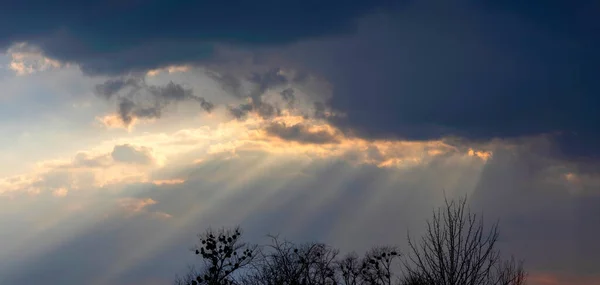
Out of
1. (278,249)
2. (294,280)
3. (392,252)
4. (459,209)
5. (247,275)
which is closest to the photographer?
(459,209)

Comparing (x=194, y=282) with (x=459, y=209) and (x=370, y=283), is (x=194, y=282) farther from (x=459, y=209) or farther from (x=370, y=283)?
(x=459, y=209)

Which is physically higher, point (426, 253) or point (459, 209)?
point (459, 209)

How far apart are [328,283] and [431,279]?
2445 cm

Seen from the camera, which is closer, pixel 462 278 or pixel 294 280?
pixel 462 278

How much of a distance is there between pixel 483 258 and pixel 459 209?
2481 millimetres

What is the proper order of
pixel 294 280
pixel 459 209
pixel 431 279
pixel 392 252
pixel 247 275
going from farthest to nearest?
pixel 392 252 → pixel 247 275 → pixel 294 280 → pixel 459 209 → pixel 431 279

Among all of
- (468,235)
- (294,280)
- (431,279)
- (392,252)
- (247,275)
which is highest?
(392,252)

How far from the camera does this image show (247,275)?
51781 millimetres

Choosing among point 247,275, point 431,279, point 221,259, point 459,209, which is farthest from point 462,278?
point 221,259

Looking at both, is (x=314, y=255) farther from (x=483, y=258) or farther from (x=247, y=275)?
(x=483, y=258)

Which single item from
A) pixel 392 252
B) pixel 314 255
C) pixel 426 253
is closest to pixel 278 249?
pixel 314 255

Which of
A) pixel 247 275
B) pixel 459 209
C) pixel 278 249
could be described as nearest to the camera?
pixel 459 209

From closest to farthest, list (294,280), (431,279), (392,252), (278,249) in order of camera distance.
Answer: (431,279) → (294,280) → (278,249) → (392,252)

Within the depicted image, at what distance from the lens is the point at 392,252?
57062mm
